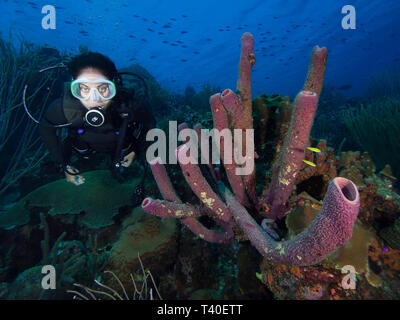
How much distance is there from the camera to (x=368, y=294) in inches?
61.2

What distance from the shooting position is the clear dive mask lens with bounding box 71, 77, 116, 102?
3.01m

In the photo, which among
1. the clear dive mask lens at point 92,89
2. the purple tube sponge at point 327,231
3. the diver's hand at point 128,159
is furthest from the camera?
the diver's hand at point 128,159

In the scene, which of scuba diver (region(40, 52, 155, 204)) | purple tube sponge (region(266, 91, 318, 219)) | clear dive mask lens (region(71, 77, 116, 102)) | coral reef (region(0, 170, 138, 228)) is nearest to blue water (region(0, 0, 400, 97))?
coral reef (region(0, 170, 138, 228))

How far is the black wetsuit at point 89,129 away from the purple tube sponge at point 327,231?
9.91ft

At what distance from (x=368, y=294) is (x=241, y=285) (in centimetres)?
121

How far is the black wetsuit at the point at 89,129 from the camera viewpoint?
3.29 metres

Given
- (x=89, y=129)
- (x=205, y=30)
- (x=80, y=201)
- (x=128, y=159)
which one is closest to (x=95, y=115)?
(x=89, y=129)

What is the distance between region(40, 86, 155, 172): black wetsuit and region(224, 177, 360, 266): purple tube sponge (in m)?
3.02

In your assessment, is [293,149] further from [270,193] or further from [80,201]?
[80,201]

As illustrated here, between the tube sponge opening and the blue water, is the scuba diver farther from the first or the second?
the blue water

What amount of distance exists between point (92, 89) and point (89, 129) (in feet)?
2.47


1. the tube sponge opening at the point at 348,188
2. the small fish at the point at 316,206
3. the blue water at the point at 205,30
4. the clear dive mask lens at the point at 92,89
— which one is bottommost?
the small fish at the point at 316,206

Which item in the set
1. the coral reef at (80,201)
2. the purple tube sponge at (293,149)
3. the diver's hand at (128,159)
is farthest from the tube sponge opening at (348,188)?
the coral reef at (80,201)

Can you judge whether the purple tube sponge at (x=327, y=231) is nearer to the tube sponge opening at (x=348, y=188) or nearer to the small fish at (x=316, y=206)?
the tube sponge opening at (x=348, y=188)
